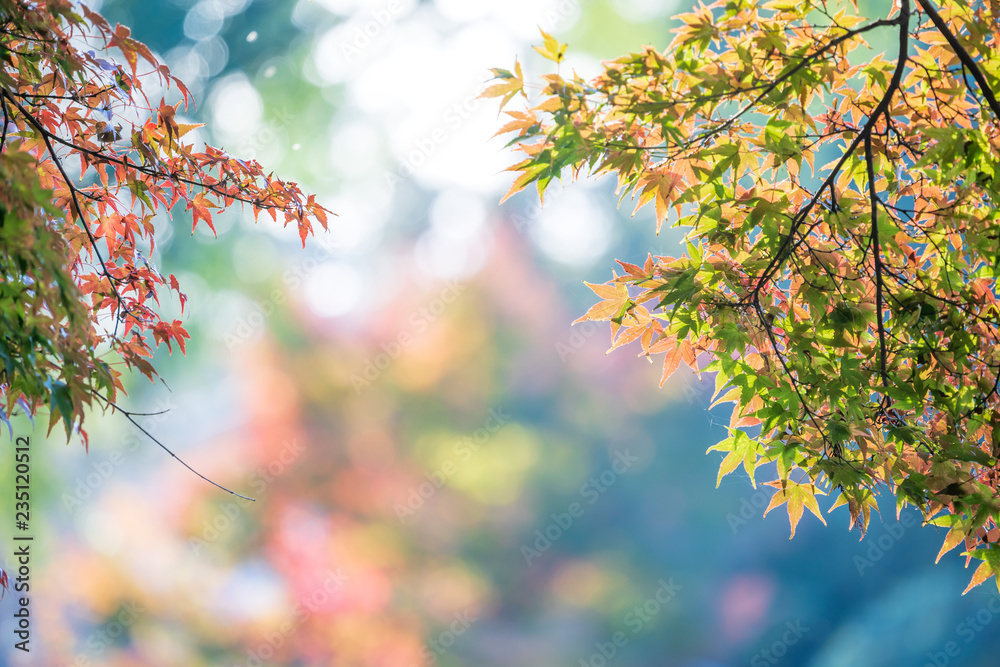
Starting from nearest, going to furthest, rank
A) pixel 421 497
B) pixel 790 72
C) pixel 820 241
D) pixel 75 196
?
pixel 790 72, pixel 75 196, pixel 820 241, pixel 421 497

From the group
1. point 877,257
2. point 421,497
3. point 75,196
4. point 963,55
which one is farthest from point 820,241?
point 421,497

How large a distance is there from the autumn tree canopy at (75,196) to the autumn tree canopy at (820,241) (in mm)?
825

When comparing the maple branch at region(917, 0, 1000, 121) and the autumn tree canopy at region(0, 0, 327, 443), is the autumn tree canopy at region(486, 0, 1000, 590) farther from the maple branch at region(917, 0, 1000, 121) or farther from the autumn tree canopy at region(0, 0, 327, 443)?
the autumn tree canopy at region(0, 0, 327, 443)

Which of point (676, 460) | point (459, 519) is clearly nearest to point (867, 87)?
point (676, 460)

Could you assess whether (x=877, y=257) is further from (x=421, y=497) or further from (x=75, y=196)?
(x=421, y=497)

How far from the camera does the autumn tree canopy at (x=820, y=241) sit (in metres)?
1.36

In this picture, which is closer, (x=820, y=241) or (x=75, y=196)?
(x=75, y=196)

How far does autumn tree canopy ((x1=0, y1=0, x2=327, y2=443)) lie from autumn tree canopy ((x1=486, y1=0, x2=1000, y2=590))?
2.71 ft

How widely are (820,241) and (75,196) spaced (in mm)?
1776

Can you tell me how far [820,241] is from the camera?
1646 mm

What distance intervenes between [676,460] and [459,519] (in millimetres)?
1816

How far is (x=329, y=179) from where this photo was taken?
5.89m

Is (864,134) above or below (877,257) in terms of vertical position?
above

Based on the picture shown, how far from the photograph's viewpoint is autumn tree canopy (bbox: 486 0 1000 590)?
4.47ft
